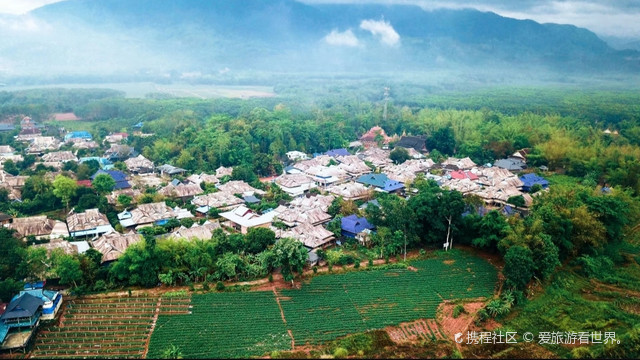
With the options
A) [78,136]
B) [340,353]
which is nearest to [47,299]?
[340,353]

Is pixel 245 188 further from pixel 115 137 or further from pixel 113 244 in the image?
pixel 115 137

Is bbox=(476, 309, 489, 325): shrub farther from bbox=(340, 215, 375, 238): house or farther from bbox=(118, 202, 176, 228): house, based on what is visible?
bbox=(118, 202, 176, 228): house

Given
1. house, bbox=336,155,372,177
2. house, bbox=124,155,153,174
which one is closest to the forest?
house, bbox=124,155,153,174

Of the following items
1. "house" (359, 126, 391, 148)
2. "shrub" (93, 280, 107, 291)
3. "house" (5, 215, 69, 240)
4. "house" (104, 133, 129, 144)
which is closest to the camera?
"shrub" (93, 280, 107, 291)

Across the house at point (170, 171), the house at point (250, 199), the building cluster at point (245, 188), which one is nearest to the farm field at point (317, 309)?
the building cluster at point (245, 188)

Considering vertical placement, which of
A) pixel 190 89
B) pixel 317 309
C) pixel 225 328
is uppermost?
pixel 190 89

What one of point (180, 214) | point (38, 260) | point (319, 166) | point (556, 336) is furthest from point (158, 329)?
point (319, 166)
